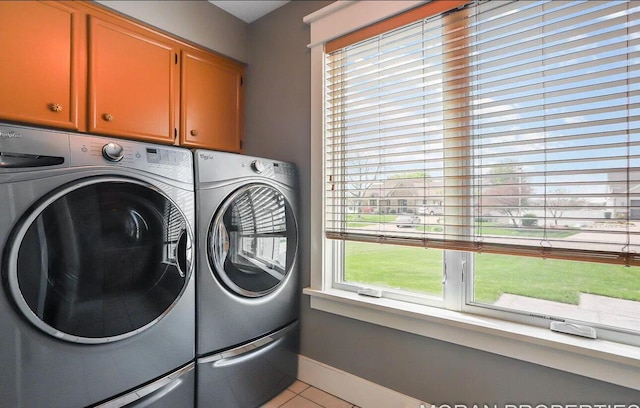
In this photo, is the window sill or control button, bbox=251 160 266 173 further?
control button, bbox=251 160 266 173

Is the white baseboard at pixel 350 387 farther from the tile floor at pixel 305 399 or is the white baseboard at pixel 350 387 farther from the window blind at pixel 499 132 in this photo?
the window blind at pixel 499 132

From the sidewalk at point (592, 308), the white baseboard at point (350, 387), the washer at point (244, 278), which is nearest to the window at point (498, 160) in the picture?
the sidewalk at point (592, 308)

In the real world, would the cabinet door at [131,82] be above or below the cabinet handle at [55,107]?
above

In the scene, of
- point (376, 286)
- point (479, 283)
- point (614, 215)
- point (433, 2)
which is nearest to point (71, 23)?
point (433, 2)

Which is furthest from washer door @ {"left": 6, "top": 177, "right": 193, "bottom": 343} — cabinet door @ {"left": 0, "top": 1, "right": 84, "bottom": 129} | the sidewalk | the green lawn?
the sidewalk

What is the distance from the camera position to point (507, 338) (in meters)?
1.23

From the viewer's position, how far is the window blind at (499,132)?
1078 mm

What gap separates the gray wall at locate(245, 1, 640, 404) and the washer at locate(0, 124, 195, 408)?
29.6 inches

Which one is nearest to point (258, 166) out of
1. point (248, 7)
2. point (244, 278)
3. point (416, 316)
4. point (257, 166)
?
point (257, 166)

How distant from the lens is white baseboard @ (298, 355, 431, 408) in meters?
1.53

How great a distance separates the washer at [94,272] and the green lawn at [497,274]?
3.10ft

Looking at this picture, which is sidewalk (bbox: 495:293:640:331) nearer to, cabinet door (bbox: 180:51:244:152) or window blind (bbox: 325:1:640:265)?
window blind (bbox: 325:1:640:265)

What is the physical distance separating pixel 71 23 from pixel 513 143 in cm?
209

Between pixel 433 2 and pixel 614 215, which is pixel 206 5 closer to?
pixel 433 2
